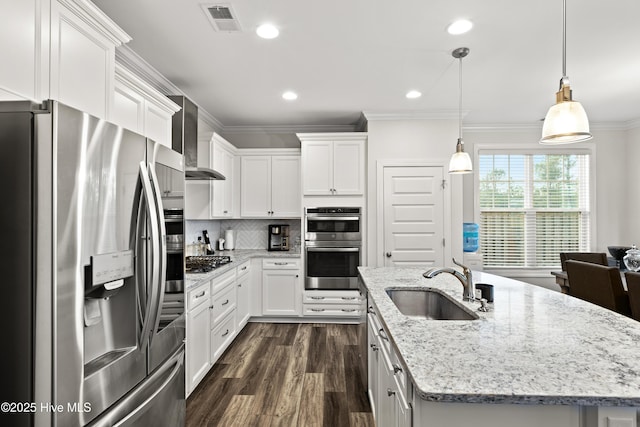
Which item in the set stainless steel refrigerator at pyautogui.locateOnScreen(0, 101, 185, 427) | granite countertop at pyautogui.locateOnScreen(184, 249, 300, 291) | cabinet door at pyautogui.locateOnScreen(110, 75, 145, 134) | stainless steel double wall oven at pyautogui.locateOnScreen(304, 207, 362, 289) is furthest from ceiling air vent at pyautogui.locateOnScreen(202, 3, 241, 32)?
stainless steel double wall oven at pyautogui.locateOnScreen(304, 207, 362, 289)

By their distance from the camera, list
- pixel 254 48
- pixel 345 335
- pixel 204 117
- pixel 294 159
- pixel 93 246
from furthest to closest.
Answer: pixel 294 159
pixel 204 117
pixel 345 335
pixel 254 48
pixel 93 246

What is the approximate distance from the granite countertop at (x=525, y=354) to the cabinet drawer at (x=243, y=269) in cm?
238

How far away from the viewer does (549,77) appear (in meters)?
3.26

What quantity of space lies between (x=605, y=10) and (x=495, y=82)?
1221mm

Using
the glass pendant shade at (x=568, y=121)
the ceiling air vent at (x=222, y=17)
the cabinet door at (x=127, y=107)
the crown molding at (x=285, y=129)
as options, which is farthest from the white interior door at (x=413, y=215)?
the cabinet door at (x=127, y=107)

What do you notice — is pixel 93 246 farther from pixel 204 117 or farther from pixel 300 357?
pixel 204 117

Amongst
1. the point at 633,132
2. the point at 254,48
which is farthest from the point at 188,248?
the point at 633,132

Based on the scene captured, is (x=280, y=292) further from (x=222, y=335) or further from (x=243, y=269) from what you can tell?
(x=222, y=335)

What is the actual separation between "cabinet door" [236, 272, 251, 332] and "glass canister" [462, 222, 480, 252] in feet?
9.45

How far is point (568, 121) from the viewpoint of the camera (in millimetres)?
1563

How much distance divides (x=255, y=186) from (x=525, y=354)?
4.03 m

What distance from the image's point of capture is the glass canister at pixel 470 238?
4555 millimetres

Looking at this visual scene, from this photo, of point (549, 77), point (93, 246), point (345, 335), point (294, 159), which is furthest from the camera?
point (294, 159)

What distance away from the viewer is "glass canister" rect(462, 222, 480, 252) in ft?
14.9
